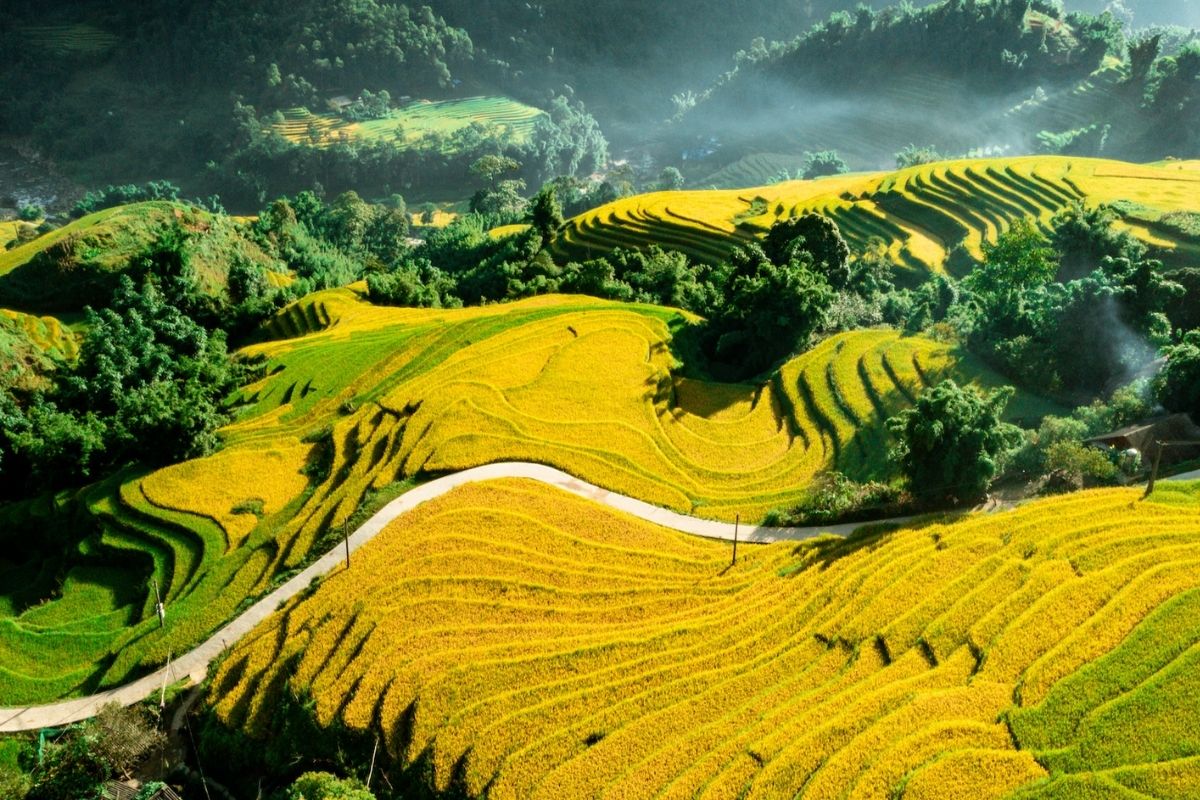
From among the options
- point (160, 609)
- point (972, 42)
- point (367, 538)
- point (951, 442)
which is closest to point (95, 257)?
point (160, 609)

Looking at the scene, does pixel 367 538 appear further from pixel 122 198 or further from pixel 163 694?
pixel 122 198

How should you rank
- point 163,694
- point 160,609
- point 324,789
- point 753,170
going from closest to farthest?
point 324,789, point 163,694, point 160,609, point 753,170

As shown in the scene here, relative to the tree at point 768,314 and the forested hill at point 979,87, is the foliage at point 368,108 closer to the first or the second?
the forested hill at point 979,87

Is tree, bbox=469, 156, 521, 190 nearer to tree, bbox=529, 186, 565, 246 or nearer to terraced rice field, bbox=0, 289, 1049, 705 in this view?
tree, bbox=529, 186, 565, 246

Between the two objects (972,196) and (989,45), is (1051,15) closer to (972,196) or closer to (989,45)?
(989,45)

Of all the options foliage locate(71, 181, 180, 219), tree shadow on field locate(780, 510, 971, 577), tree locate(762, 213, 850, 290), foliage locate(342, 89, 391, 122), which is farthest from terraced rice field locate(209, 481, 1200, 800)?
foliage locate(342, 89, 391, 122)
